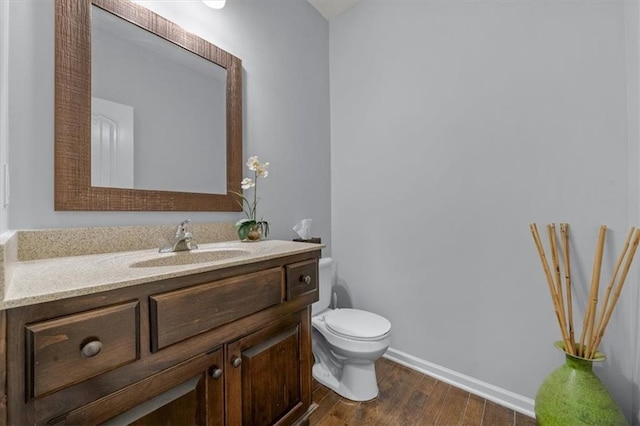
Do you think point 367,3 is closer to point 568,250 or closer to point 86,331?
→ point 568,250

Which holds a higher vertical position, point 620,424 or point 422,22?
point 422,22

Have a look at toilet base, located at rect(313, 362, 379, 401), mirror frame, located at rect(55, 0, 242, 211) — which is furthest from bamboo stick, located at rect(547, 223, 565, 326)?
mirror frame, located at rect(55, 0, 242, 211)

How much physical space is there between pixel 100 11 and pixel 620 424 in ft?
8.64

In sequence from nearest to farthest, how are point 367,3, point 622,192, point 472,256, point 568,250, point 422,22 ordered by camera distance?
point 622,192, point 568,250, point 472,256, point 422,22, point 367,3

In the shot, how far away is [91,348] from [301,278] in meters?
0.73

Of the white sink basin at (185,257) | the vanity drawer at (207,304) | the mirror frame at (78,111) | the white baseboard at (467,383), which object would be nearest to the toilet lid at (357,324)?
the white baseboard at (467,383)

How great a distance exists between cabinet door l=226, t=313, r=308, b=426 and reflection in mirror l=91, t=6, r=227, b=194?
811mm

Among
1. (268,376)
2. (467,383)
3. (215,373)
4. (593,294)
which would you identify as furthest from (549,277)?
(215,373)

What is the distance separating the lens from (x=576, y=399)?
1093 millimetres

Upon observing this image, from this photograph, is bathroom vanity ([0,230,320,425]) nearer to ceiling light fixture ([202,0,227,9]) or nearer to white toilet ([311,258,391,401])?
white toilet ([311,258,391,401])

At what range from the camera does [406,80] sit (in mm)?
1828

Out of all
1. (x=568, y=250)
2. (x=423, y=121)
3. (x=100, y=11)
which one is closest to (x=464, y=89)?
(x=423, y=121)

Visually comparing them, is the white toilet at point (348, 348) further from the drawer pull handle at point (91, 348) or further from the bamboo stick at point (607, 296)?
the drawer pull handle at point (91, 348)

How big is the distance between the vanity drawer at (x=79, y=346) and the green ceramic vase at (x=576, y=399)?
5.26 feet
